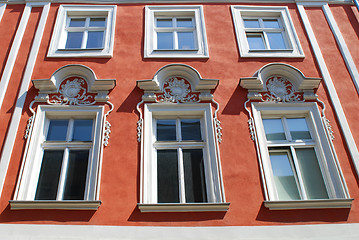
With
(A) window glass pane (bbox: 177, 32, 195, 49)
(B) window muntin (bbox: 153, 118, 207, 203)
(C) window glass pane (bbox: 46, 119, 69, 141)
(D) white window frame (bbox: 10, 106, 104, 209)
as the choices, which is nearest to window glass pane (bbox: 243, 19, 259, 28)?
(A) window glass pane (bbox: 177, 32, 195, 49)

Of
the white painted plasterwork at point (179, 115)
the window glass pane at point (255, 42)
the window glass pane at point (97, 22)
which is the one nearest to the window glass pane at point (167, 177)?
the white painted plasterwork at point (179, 115)

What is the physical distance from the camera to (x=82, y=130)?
7.93 meters

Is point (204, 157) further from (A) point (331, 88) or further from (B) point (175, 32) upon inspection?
(B) point (175, 32)

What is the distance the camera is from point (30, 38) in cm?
955

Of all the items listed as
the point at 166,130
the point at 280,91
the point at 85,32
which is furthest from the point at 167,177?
the point at 85,32

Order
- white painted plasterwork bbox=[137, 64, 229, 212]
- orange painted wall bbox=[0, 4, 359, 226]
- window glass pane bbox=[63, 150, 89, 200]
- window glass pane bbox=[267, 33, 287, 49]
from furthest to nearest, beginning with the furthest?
window glass pane bbox=[267, 33, 287, 49]
window glass pane bbox=[63, 150, 89, 200]
white painted plasterwork bbox=[137, 64, 229, 212]
orange painted wall bbox=[0, 4, 359, 226]

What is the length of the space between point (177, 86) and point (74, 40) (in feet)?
11.0

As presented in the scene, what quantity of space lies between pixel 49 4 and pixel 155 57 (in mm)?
3761

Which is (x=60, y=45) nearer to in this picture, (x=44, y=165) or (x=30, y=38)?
(x=30, y=38)

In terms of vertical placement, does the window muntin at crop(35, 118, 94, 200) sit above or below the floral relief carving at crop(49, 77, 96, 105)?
below

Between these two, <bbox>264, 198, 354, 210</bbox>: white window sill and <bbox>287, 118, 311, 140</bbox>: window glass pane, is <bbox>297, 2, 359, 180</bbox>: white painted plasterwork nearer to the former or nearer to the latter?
<bbox>287, 118, 311, 140</bbox>: window glass pane

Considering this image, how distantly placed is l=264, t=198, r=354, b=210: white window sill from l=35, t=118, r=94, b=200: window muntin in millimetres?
3486

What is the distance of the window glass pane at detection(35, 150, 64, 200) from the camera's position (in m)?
6.99

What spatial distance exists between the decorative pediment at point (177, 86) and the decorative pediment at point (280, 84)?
89cm
